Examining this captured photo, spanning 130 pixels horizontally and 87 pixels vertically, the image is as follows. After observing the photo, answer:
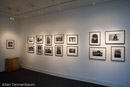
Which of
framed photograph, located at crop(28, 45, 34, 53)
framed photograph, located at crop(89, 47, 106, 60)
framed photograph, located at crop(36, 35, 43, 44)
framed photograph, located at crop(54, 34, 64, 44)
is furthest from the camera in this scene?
framed photograph, located at crop(28, 45, 34, 53)

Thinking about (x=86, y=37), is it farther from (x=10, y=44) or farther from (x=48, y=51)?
(x=10, y=44)

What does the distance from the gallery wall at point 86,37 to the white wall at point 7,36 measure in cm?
173

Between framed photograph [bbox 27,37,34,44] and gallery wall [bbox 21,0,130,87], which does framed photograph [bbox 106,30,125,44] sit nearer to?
gallery wall [bbox 21,0,130,87]

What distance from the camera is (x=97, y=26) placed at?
12.4 ft

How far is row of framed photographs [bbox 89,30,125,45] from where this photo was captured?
335cm

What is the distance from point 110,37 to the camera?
353 centimetres

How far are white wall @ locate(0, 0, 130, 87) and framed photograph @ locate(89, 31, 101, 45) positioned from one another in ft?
0.48

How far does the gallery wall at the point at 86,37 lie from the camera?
3.35 meters

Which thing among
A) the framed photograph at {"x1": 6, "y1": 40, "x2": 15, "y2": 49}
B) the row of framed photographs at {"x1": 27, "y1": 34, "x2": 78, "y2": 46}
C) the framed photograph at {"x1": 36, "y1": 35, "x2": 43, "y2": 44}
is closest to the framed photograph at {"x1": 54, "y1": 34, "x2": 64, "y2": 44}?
the row of framed photographs at {"x1": 27, "y1": 34, "x2": 78, "y2": 46}

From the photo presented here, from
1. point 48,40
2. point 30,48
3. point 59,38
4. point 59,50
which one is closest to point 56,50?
point 59,50

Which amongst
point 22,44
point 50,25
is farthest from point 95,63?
point 22,44

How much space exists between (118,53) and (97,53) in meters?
0.81

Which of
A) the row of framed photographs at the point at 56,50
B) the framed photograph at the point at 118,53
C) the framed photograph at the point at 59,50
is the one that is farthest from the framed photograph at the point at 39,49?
the framed photograph at the point at 118,53

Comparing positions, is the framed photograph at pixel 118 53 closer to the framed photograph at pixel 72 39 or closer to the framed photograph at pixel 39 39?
the framed photograph at pixel 72 39
